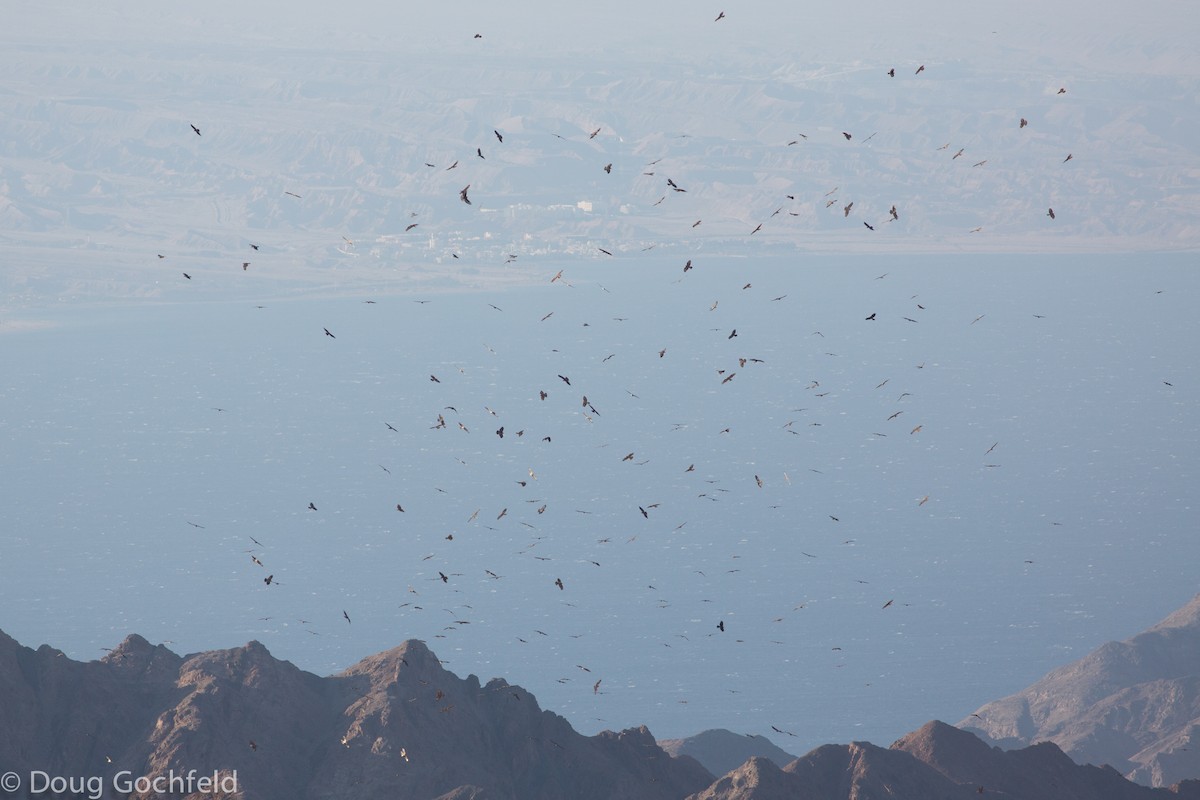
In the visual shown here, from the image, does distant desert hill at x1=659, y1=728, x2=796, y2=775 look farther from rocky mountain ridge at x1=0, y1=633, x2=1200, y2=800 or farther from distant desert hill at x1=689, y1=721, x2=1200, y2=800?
distant desert hill at x1=689, y1=721, x2=1200, y2=800

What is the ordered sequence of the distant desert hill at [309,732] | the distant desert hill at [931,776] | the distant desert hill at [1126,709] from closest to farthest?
1. the distant desert hill at [309,732]
2. the distant desert hill at [931,776]
3. the distant desert hill at [1126,709]

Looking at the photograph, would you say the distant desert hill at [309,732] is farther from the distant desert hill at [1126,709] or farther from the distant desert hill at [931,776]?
the distant desert hill at [1126,709]

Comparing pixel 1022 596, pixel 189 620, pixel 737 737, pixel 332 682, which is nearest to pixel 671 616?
pixel 1022 596

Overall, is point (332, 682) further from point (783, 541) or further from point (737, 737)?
point (783, 541)

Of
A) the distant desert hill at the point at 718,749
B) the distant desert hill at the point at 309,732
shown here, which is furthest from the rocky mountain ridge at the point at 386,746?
the distant desert hill at the point at 718,749

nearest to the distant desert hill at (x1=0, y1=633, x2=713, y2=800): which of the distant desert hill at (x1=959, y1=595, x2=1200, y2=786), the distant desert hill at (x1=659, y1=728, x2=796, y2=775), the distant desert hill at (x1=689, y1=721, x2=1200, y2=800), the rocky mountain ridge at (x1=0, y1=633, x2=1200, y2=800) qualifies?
the rocky mountain ridge at (x1=0, y1=633, x2=1200, y2=800)
